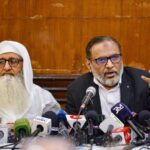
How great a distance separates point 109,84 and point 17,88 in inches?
34.5

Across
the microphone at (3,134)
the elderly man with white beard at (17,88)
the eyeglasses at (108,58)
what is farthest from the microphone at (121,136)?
the elderly man with white beard at (17,88)

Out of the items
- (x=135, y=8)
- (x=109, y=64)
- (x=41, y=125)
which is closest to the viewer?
(x=41, y=125)

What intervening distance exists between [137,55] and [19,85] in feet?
7.04

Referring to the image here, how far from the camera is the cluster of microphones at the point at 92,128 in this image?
2.15 metres

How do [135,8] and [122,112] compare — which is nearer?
[122,112]

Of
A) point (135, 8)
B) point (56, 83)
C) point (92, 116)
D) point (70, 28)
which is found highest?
point (135, 8)

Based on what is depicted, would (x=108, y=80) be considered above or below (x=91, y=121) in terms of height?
above

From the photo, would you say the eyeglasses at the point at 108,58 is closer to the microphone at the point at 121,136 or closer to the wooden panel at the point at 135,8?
the microphone at the point at 121,136

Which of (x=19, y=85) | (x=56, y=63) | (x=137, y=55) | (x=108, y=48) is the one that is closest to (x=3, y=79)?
(x=19, y=85)

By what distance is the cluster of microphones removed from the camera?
215 centimetres

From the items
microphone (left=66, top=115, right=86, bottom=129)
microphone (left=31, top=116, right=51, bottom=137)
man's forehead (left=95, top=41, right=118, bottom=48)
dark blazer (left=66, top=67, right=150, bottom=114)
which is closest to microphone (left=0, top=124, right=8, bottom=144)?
microphone (left=31, top=116, right=51, bottom=137)

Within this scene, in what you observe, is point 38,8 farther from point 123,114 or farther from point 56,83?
point 123,114

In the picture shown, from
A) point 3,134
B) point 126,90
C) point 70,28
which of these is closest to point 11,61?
point 126,90

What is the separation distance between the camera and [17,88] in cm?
354
